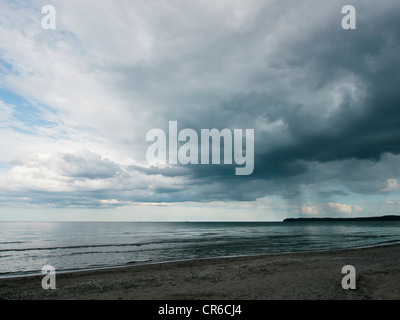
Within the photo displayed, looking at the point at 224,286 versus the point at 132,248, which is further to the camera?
the point at 132,248

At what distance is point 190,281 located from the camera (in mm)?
17219

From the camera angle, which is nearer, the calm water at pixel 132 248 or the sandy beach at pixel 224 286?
the sandy beach at pixel 224 286

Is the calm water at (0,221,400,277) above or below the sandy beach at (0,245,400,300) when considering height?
below

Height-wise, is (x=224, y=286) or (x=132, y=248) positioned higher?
(x=224, y=286)

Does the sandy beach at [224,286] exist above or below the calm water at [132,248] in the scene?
above

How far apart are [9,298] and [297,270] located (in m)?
20.3

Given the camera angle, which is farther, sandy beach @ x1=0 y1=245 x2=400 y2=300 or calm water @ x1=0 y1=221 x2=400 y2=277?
calm water @ x1=0 y1=221 x2=400 y2=277
